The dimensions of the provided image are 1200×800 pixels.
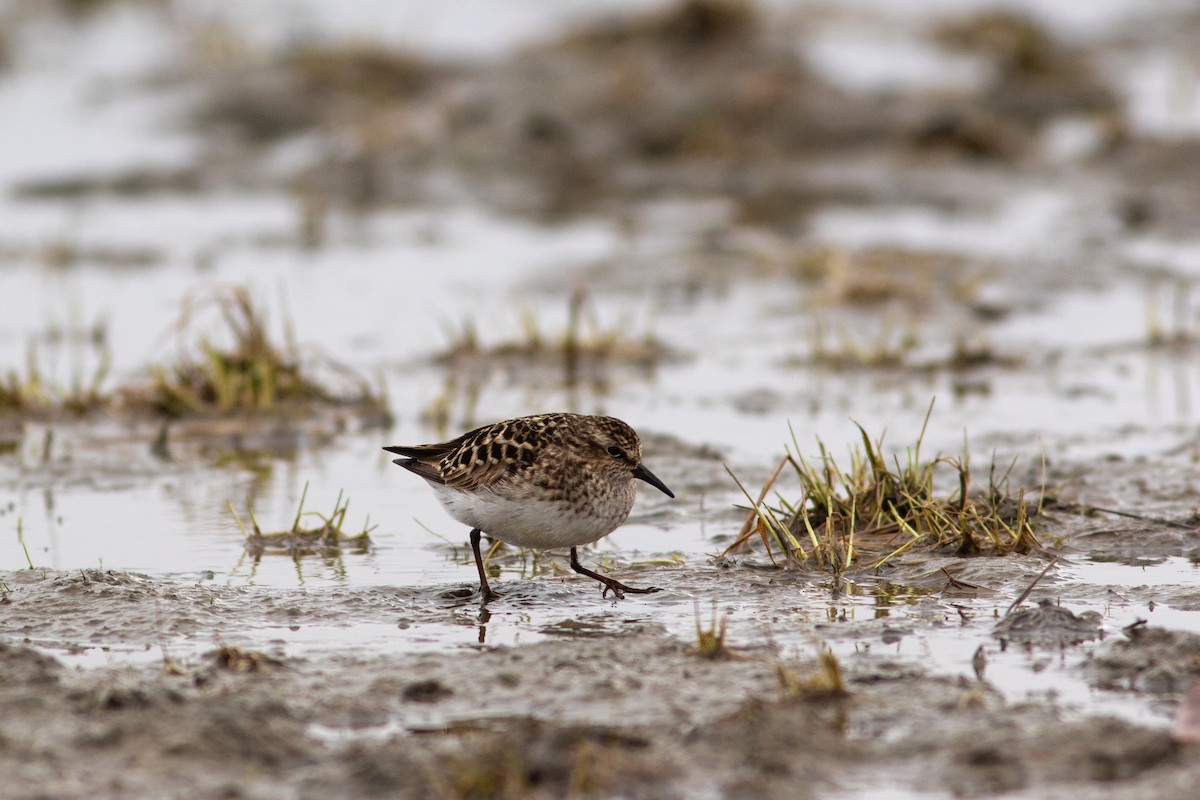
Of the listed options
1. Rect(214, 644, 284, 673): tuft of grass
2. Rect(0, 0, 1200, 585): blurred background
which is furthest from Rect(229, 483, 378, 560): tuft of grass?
Rect(214, 644, 284, 673): tuft of grass

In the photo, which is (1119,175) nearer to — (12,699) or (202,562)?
(202,562)

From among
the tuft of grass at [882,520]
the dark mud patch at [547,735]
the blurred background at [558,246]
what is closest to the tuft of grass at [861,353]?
the blurred background at [558,246]

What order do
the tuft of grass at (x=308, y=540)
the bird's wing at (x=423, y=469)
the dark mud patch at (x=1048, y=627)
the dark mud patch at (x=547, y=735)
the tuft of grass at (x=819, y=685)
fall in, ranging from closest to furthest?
the dark mud patch at (x=547, y=735)
the tuft of grass at (x=819, y=685)
the dark mud patch at (x=1048, y=627)
the bird's wing at (x=423, y=469)
the tuft of grass at (x=308, y=540)

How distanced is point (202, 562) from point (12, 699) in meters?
2.40

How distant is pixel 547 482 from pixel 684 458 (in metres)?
3.00

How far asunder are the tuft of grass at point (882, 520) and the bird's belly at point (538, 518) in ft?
2.38

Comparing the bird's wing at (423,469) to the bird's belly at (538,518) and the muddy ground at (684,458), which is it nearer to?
the bird's belly at (538,518)

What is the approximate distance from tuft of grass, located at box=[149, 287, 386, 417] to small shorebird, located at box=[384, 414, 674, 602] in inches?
148

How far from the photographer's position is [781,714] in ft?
17.7

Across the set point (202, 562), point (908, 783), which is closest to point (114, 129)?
point (202, 562)

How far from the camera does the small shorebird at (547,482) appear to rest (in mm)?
7324

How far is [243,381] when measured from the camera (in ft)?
36.9

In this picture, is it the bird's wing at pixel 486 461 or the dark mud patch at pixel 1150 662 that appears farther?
the bird's wing at pixel 486 461

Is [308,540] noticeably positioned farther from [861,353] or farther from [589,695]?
[861,353]
